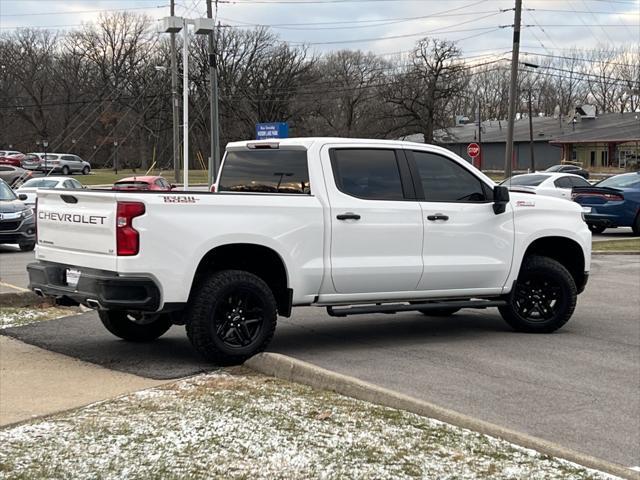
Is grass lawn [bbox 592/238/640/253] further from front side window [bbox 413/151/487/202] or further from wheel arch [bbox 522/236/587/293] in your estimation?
front side window [bbox 413/151/487/202]

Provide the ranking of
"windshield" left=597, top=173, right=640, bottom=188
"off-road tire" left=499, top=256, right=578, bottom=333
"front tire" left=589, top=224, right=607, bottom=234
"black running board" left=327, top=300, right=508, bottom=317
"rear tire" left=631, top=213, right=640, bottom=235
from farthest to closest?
"front tire" left=589, top=224, right=607, bottom=234 → "windshield" left=597, top=173, right=640, bottom=188 → "rear tire" left=631, top=213, right=640, bottom=235 → "off-road tire" left=499, top=256, right=578, bottom=333 → "black running board" left=327, top=300, right=508, bottom=317

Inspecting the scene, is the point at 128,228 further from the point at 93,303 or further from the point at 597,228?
the point at 597,228

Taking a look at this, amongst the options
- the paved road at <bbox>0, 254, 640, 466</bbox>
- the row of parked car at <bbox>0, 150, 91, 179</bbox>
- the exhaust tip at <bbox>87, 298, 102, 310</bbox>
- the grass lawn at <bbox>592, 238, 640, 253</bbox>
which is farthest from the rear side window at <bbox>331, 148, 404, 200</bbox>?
the row of parked car at <bbox>0, 150, 91, 179</bbox>

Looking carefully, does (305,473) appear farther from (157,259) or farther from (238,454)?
(157,259)

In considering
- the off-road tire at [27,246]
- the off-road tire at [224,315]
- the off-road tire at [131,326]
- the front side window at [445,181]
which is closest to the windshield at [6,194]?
the off-road tire at [27,246]

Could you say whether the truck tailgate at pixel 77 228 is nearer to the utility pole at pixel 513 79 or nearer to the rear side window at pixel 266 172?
the rear side window at pixel 266 172

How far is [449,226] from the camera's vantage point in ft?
27.5

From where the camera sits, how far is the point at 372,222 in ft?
25.8

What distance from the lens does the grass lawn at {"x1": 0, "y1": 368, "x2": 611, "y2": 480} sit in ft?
14.6

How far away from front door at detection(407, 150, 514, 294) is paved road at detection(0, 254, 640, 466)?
0.66 meters

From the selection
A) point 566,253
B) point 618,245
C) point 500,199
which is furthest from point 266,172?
point 618,245

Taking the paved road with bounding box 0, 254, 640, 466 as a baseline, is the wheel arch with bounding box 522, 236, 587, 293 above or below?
above

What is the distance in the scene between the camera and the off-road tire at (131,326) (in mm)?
8133

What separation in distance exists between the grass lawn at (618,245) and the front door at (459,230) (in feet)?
34.6
